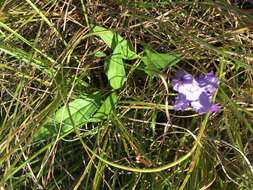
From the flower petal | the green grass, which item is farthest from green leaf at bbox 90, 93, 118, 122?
the flower petal

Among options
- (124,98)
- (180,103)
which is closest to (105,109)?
(124,98)

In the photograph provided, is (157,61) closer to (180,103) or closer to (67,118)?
(180,103)

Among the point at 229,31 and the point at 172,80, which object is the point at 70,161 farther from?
the point at 229,31

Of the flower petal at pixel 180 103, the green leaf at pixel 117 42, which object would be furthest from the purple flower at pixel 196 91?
the green leaf at pixel 117 42

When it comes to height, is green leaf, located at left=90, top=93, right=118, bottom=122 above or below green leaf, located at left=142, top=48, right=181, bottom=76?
below

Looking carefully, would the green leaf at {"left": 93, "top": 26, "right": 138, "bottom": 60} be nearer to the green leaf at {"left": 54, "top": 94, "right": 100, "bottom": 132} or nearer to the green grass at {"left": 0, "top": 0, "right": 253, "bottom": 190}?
the green grass at {"left": 0, "top": 0, "right": 253, "bottom": 190}

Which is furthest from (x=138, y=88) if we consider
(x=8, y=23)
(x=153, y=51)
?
(x=8, y=23)
